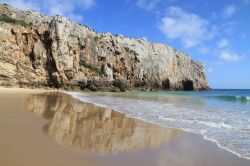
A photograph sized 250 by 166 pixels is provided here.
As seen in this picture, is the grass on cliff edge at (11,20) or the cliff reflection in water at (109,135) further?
the grass on cliff edge at (11,20)

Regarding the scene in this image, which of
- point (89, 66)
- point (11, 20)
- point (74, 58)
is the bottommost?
point (89, 66)

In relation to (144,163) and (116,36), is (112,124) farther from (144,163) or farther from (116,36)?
(116,36)

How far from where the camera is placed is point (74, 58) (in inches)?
2057

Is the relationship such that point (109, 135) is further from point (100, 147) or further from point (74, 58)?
point (74, 58)

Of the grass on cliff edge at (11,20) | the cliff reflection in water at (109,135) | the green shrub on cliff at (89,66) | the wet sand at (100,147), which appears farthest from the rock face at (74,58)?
the wet sand at (100,147)

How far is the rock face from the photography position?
45375 mm

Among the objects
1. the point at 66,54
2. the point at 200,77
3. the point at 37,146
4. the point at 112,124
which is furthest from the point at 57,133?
the point at 200,77

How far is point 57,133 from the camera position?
934 cm

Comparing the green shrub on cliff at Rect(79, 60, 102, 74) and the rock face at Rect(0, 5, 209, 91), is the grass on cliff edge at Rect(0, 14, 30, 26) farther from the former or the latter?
the green shrub on cliff at Rect(79, 60, 102, 74)

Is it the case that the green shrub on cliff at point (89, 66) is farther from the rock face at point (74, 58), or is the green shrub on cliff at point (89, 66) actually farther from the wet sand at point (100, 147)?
the wet sand at point (100, 147)

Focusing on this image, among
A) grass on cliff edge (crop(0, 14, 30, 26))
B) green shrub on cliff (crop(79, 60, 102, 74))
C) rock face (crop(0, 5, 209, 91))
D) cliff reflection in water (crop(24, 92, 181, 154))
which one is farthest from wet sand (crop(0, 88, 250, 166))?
green shrub on cliff (crop(79, 60, 102, 74))

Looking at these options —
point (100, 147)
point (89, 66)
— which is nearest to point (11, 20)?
point (89, 66)

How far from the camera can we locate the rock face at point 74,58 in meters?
45.4

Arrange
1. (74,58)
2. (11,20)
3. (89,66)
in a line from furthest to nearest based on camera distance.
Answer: (89,66) < (74,58) < (11,20)
